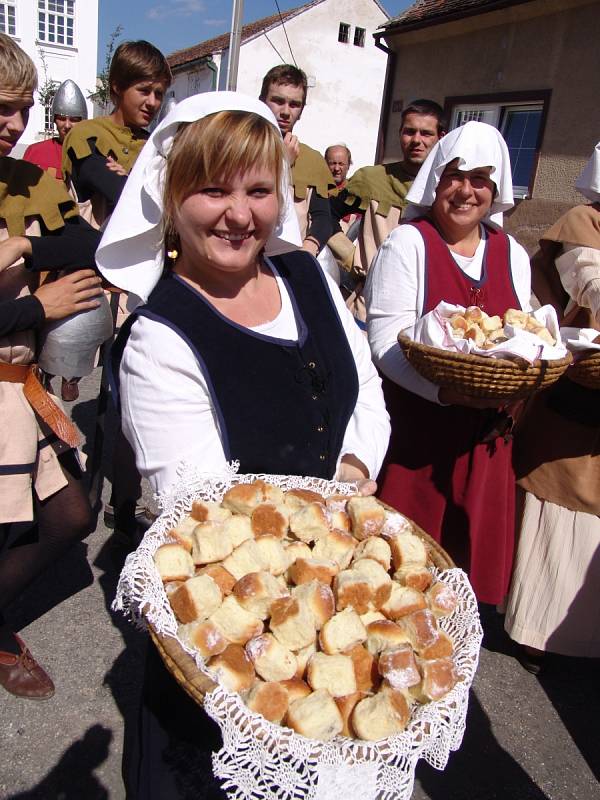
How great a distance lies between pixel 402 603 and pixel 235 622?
35 centimetres

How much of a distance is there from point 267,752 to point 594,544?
7.06ft

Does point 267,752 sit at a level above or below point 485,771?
above

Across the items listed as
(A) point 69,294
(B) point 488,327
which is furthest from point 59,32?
(B) point 488,327

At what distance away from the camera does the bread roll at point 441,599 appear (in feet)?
4.26

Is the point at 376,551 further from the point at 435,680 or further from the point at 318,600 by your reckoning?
the point at 435,680

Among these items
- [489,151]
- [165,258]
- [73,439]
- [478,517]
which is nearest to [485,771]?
[478,517]

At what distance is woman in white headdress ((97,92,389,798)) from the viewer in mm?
1474

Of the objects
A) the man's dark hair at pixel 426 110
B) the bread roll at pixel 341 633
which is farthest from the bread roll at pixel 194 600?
the man's dark hair at pixel 426 110

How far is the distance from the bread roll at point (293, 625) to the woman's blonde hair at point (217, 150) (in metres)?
0.99

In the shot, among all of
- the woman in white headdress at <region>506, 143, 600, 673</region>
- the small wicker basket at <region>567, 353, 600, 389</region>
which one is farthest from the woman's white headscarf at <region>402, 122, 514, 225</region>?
the small wicker basket at <region>567, 353, 600, 389</region>

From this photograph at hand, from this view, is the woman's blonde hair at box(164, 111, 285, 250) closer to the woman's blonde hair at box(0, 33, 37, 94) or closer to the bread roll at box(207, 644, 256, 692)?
the woman's blonde hair at box(0, 33, 37, 94)

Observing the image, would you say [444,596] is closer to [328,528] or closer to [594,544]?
[328,528]

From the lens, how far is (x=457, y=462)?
2457 mm

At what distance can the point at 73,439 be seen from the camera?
2324 mm
